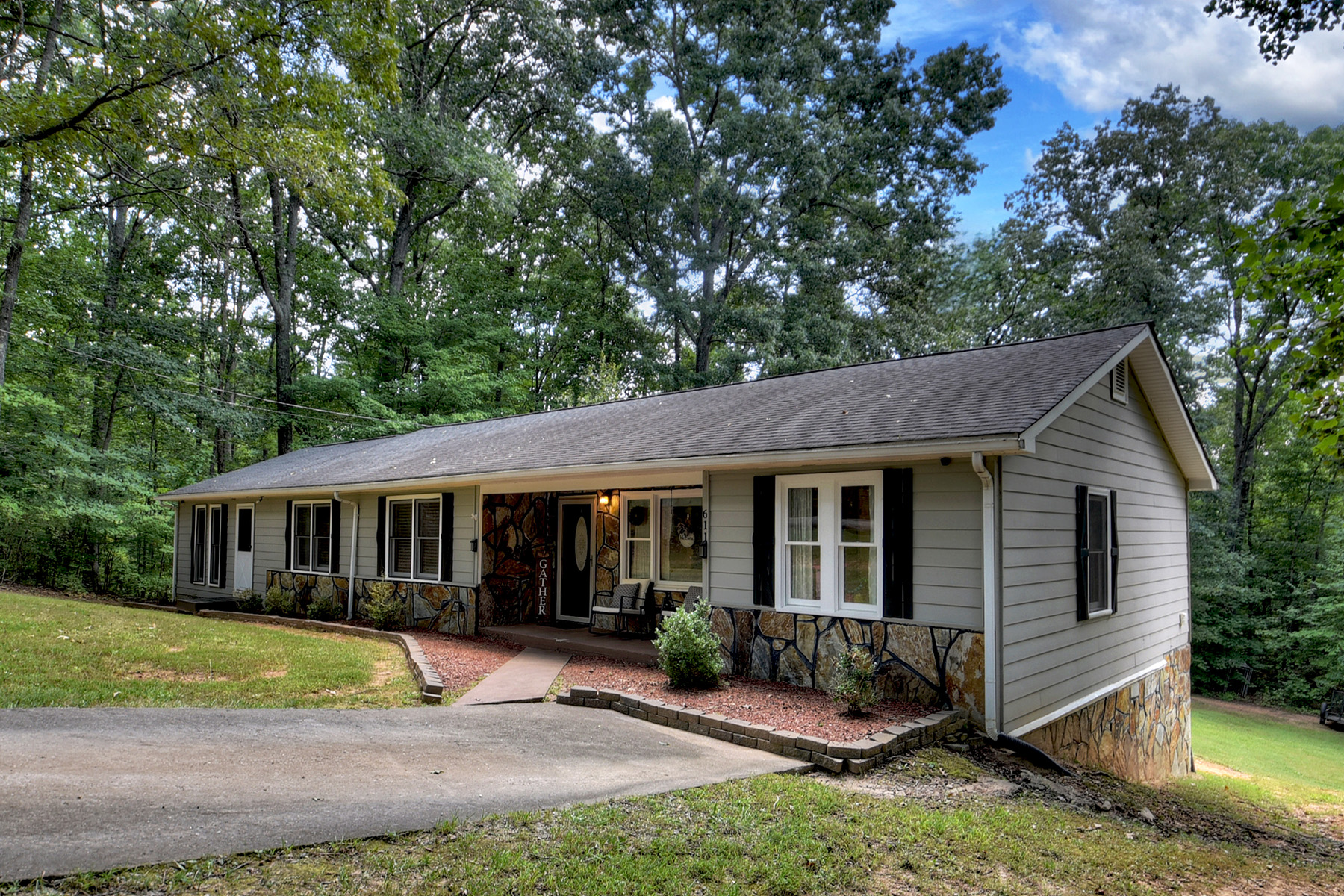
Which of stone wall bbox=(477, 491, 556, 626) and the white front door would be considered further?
the white front door

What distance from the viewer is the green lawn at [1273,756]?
9484mm

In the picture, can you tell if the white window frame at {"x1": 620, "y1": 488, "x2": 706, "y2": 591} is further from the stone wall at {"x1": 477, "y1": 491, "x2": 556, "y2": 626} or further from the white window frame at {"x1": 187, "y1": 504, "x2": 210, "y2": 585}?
the white window frame at {"x1": 187, "y1": 504, "x2": 210, "y2": 585}

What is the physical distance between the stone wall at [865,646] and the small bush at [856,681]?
0.48 feet

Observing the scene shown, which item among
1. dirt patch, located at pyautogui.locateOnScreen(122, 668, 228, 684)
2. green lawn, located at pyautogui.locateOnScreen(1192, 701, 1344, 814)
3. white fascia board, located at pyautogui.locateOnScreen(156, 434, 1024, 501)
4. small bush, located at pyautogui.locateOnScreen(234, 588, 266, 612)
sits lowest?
green lawn, located at pyautogui.locateOnScreen(1192, 701, 1344, 814)

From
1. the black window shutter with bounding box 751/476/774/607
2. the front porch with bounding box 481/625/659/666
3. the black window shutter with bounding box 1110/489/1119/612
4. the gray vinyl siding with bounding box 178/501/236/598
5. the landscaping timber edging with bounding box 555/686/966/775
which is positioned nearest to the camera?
the landscaping timber edging with bounding box 555/686/966/775

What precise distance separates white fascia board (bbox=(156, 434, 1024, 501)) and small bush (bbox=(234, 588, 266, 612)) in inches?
108

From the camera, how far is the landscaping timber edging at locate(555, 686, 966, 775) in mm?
5500

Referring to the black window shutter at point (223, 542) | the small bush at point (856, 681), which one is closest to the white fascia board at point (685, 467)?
the small bush at point (856, 681)

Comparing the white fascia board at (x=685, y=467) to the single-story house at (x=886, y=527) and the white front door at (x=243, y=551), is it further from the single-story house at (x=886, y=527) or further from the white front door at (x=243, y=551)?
the white front door at (x=243, y=551)

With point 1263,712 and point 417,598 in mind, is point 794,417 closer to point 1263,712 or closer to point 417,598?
point 417,598

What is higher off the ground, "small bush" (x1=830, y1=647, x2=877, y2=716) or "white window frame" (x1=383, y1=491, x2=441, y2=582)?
"white window frame" (x1=383, y1=491, x2=441, y2=582)

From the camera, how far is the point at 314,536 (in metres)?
14.4

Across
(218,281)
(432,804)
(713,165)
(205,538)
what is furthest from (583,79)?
(432,804)

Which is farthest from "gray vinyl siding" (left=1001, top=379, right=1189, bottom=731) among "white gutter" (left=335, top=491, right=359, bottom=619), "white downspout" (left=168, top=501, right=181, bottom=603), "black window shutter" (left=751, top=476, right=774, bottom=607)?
"white downspout" (left=168, top=501, right=181, bottom=603)
